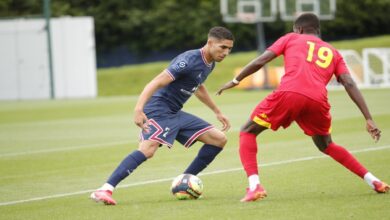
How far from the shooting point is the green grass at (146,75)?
45.7m

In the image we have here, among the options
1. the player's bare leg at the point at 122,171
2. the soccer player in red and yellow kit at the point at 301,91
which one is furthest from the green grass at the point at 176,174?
the soccer player in red and yellow kit at the point at 301,91

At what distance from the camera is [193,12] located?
6125 centimetres

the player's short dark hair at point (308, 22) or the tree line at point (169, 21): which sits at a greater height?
the player's short dark hair at point (308, 22)

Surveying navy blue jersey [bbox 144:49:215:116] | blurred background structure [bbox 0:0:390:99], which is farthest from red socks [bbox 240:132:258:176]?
blurred background structure [bbox 0:0:390:99]

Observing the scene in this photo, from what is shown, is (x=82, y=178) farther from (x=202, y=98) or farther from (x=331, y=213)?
(x=331, y=213)

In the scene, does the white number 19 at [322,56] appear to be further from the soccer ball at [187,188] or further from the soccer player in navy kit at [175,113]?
the soccer ball at [187,188]

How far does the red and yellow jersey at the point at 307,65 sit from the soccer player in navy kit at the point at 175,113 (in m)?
0.71

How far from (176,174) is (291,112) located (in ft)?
11.3

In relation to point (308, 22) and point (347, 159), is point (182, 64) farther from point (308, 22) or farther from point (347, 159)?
point (347, 159)

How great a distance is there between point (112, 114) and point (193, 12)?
118 feet

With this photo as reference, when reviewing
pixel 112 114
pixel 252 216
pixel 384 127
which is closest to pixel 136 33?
pixel 112 114

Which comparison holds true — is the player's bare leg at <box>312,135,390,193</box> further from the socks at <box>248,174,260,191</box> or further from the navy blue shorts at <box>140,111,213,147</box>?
the navy blue shorts at <box>140,111,213,147</box>

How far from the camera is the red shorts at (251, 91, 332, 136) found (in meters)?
8.80

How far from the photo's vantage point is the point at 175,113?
9.81 m
